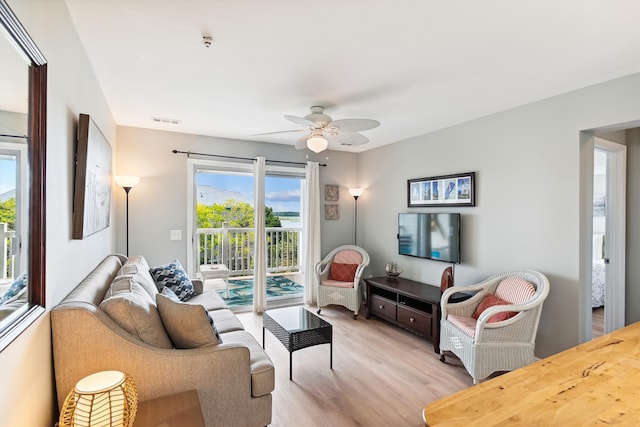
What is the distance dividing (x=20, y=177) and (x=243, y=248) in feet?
13.3

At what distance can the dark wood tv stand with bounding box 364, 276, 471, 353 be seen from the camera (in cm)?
336

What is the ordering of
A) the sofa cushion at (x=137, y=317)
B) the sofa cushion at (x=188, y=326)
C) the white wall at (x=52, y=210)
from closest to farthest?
the white wall at (x=52, y=210) → the sofa cushion at (x=137, y=317) → the sofa cushion at (x=188, y=326)

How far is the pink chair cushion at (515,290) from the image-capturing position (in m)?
2.78

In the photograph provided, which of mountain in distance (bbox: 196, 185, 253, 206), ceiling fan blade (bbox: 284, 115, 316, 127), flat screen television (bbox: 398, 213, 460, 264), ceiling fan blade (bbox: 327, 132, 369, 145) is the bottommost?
flat screen television (bbox: 398, 213, 460, 264)

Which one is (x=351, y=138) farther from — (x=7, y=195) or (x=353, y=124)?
(x=7, y=195)

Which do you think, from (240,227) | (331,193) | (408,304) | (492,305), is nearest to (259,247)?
(240,227)

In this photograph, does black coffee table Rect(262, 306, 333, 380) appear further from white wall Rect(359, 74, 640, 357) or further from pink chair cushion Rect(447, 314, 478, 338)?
white wall Rect(359, 74, 640, 357)

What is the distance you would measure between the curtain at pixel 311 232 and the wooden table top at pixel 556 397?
3.89 metres

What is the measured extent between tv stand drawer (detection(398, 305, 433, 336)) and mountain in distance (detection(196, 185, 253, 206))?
8.66 ft

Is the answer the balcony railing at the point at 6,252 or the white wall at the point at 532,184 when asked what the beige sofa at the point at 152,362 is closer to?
the balcony railing at the point at 6,252

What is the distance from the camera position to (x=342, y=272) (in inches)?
184

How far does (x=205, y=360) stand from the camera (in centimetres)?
178

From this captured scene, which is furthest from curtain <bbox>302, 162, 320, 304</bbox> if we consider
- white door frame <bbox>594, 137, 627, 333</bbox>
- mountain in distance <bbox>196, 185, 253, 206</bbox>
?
white door frame <bbox>594, 137, 627, 333</bbox>

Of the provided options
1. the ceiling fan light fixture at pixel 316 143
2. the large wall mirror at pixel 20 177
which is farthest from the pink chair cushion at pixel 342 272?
the large wall mirror at pixel 20 177
